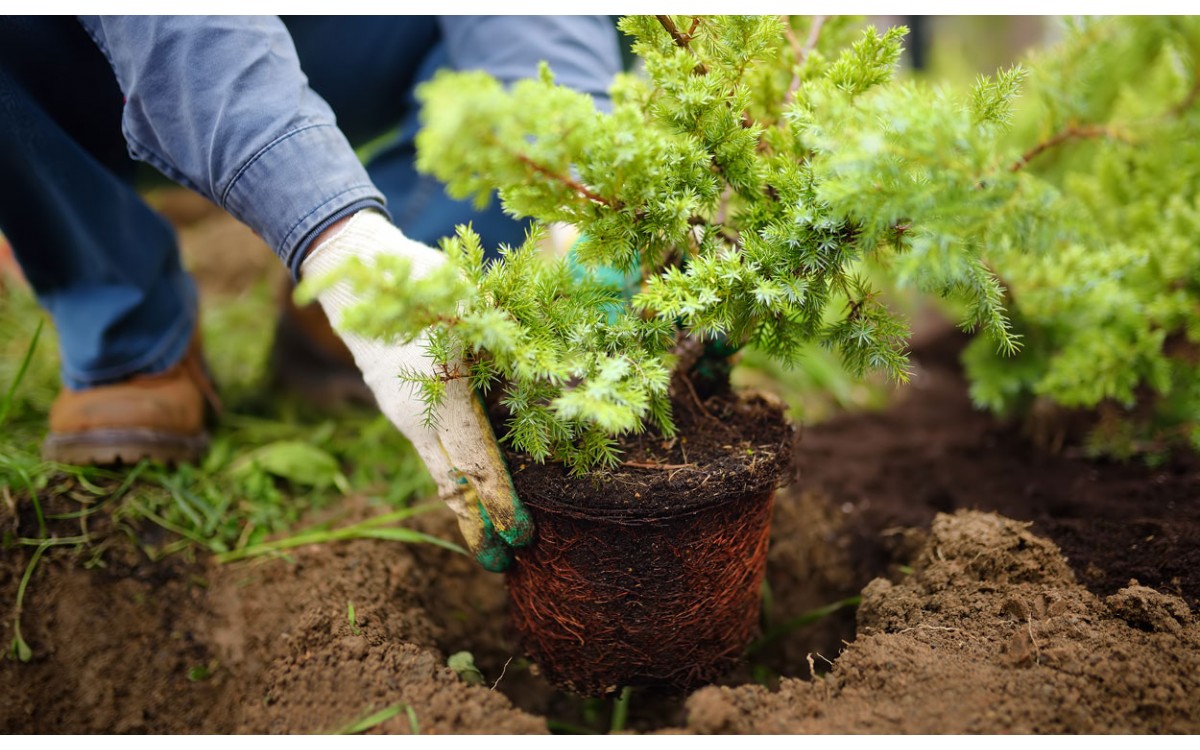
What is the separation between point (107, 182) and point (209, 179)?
815 millimetres

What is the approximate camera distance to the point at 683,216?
1402 mm

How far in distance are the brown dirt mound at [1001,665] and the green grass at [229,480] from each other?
3.24 ft

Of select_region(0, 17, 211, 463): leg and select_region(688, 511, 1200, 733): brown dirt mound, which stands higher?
select_region(688, 511, 1200, 733): brown dirt mound

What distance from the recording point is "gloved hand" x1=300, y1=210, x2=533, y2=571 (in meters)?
1.55

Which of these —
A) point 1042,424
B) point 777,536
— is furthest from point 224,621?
point 1042,424

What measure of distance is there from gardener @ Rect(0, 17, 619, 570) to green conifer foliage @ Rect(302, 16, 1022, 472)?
0.25 m

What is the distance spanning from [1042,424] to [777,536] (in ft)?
3.41

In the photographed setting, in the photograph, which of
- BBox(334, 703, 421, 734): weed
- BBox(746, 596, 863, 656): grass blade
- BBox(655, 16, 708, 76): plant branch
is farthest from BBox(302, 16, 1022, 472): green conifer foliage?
BBox(746, 596, 863, 656): grass blade

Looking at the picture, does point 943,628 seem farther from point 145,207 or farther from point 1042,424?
point 145,207

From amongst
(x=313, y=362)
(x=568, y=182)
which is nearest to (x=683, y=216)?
(x=568, y=182)

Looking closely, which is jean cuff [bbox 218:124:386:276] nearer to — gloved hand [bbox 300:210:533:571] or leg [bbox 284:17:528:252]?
gloved hand [bbox 300:210:533:571]

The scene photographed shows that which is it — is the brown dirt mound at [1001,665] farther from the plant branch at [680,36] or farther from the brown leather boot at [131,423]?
the brown leather boot at [131,423]

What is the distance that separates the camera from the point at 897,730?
1.37 m

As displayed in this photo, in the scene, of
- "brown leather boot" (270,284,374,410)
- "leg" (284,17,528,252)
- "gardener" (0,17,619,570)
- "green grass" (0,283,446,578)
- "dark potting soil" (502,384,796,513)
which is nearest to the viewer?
"dark potting soil" (502,384,796,513)
